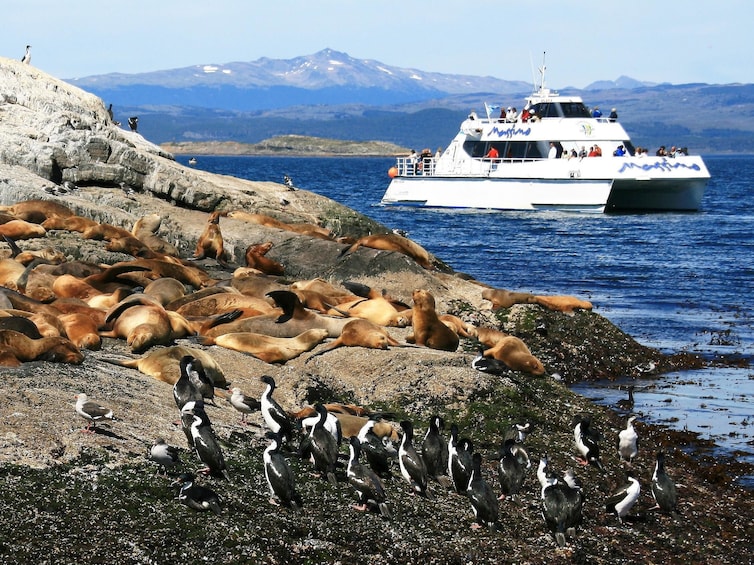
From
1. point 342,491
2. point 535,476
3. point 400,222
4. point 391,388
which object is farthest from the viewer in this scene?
point 400,222

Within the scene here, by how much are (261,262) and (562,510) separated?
8745 mm

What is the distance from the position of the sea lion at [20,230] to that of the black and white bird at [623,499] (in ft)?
32.5

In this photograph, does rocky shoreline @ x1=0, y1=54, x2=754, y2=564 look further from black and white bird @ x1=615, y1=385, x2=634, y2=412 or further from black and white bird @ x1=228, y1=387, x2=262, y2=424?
black and white bird @ x1=615, y1=385, x2=634, y2=412

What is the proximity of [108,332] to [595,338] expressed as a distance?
6863mm

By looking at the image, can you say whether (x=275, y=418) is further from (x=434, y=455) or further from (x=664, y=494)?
(x=664, y=494)

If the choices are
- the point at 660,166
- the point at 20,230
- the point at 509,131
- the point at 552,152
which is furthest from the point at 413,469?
the point at 509,131

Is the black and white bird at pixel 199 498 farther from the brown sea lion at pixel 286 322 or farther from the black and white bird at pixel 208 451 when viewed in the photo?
the brown sea lion at pixel 286 322

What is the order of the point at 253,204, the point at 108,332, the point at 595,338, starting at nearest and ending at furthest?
the point at 108,332
the point at 595,338
the point at 253,204

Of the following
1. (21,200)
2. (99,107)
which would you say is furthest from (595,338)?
(99,107)

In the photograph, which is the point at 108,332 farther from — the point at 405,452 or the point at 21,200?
the point at 21,200

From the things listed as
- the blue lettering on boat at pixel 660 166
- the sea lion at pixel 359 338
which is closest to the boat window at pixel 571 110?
the blue lettering on boat at pixel 660 166

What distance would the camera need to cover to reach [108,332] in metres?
11.0

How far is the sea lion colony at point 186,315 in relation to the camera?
9.99m

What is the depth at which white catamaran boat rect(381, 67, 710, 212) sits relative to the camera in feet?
148
